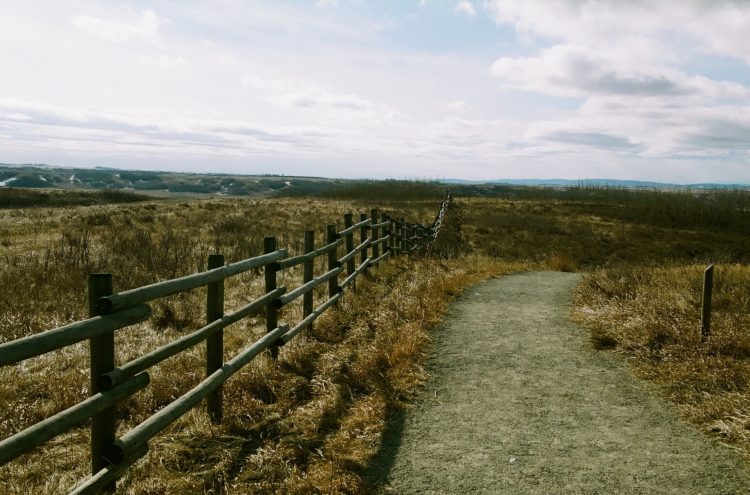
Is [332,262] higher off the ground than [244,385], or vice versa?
[332,262]

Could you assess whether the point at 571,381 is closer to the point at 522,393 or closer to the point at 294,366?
the point at 522,393

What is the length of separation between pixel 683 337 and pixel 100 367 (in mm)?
6632

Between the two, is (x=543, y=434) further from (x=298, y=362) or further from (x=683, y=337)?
(x=683, y=337)

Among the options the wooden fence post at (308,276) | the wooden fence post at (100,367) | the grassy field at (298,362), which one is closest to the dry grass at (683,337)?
the grassy field at (298,362)

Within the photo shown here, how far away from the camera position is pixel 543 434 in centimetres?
484

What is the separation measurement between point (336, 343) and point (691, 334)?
15.3 ft

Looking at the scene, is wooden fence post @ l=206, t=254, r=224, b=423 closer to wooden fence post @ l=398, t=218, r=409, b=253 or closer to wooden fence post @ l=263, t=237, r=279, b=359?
wooden fence post @ l=263, t=237, r=279, b=359

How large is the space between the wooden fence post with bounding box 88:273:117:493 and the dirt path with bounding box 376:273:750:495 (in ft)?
6.29

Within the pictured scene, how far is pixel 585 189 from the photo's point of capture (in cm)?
7162

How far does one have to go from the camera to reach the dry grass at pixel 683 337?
17.0 ft

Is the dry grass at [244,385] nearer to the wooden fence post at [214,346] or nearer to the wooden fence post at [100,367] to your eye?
the wooden fence post at [214,346]

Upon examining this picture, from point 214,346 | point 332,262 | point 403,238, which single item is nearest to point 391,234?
point 403,238

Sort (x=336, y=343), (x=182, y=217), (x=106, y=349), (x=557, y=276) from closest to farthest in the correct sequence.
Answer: (x=106, y=349)
(x=336, y=343)
(x=557, y=276)
(x=182, y=217)

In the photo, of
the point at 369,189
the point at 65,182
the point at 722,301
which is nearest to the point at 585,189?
the point at 369,189
